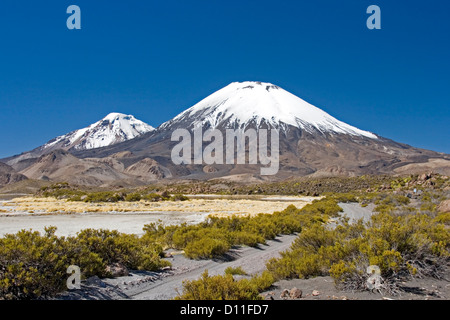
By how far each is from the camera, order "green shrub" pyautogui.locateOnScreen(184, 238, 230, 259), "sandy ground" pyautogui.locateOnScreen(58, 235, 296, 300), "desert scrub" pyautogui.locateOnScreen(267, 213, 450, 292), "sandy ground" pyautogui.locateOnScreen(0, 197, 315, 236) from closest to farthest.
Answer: "desert scrub" pyautogui.locateOnScreen(267, 213, 450, 292)
"sandy ground" pyautogui.locateOnScreen(58, 235, 296, 300)
"green shrub" pyautogui.locateOnScreen(184, 238, 230, 259)
"sandy ground" pyautogui.locateOnScreen(0, 197, 315, 236)

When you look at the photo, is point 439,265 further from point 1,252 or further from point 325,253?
point 1,252

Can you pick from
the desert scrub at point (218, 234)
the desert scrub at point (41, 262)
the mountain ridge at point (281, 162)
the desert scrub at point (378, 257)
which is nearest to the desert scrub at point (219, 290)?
the desert scrub at point (378, 257)

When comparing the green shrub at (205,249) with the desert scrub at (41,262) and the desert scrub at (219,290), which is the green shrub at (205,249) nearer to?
the desert scrub at (41,262)

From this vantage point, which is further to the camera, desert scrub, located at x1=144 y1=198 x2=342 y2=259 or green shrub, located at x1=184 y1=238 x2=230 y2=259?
desert scrub, located at x1=144 y1=198 x2=342 y2=259

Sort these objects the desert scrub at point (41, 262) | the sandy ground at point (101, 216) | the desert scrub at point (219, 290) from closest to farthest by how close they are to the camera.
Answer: the desert scrub at point (219, 290) → the desert scrub at point (41, 262) → the sandy ground at point (101, 216)

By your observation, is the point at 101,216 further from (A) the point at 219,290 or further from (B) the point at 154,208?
(A) the point at 219,290

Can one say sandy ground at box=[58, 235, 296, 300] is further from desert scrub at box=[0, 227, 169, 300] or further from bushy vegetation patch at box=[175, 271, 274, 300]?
bushy vegetation patch at box=[175, 271, 274, 300]

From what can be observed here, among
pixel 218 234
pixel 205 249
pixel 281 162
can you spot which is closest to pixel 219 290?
pixel 205 249

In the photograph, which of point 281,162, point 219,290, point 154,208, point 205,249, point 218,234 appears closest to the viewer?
point 219,290

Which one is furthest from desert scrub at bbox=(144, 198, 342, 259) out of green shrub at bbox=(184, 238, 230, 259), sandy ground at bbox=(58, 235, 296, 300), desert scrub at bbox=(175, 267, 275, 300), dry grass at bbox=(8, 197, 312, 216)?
dry grass at bbox=(8, 197, 312, 216)

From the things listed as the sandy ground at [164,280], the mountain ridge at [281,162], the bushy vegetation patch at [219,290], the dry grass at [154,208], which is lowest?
the dry grass at [154,208]
